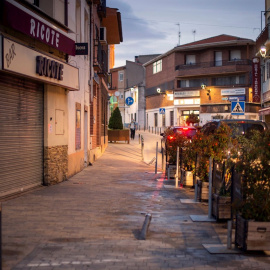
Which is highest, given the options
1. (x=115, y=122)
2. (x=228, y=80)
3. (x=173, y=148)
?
(x=228, y=80)

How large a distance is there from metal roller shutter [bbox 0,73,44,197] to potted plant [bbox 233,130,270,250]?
5.94m

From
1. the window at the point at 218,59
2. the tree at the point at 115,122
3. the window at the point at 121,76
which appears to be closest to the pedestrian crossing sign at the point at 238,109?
the tree at the point at 115,122

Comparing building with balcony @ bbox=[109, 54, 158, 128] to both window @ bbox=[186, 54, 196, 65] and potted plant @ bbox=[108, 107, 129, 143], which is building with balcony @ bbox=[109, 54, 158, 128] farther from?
potted plant @ bbox=[108, 107, 129, 143]

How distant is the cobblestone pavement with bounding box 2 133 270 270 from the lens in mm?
6027

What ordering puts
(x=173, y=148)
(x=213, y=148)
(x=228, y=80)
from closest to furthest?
(x=213, y=148) < (x=173, y=148) < (x=228, y=80)

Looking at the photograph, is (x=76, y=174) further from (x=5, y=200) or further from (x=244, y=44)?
(x=244, y=44)

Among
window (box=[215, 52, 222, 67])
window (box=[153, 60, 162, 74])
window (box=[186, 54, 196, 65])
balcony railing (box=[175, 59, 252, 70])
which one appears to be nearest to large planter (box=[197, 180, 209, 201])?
balcony railing (box=[175, 59, 252, 70])

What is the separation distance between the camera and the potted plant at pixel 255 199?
6414 mm

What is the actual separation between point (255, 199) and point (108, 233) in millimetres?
2415

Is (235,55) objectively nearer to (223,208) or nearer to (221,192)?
(221,192)

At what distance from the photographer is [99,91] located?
26.3m

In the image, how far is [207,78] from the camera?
5909 cm

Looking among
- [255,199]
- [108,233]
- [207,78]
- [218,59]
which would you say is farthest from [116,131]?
[255,199]

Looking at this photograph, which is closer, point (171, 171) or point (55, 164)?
point (55, 164)
